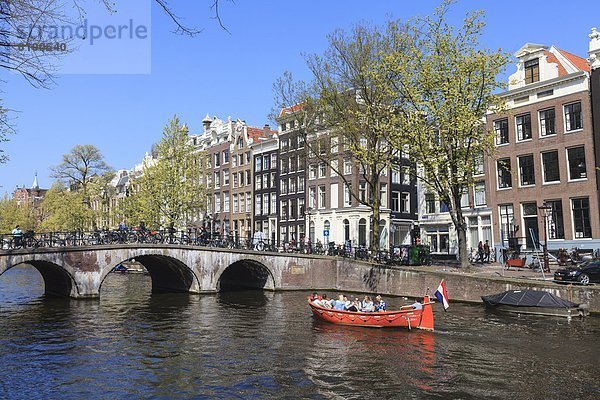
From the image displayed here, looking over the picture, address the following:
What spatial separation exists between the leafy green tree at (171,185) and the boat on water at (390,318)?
31476 millimetres

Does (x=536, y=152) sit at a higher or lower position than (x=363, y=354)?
higher

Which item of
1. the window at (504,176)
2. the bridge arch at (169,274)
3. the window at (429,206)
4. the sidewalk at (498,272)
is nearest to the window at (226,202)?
the bridge arch at (169,274)

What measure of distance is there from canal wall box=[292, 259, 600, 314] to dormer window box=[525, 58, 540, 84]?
1609 centimetres

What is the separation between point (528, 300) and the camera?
29078 millimetres

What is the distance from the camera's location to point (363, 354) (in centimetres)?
2106

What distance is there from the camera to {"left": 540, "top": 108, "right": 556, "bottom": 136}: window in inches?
1609

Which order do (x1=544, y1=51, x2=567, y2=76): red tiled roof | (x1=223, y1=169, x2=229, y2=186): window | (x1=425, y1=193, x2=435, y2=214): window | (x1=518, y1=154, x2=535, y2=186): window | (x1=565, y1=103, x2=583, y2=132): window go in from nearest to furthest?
(x1=565, y1=103, x2=583, y2=132): window → (x1=544, y1=51, x2=567, y2=76): red tiled roof → (x1=518, y1=154, x2=535, y2=186): window → (x1=425, y1=193, x2=435, y2=214): window → (x1=223, y1=169, x2=229, y2=186): window

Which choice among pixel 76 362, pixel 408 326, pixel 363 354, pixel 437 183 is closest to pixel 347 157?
pixel 437 183

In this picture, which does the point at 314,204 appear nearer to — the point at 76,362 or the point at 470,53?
the point at 470,53

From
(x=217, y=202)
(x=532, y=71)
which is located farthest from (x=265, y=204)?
(x=532, y=71)

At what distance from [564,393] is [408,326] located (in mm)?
10419

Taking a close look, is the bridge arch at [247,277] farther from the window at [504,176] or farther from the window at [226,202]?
the window at [226,202]

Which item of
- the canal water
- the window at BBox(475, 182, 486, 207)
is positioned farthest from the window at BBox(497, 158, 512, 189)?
the canal water

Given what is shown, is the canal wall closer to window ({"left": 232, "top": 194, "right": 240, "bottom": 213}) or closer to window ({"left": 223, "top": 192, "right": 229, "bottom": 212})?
window ({"left": 232, "top": 194, "right": 240, "bottom": 213})
